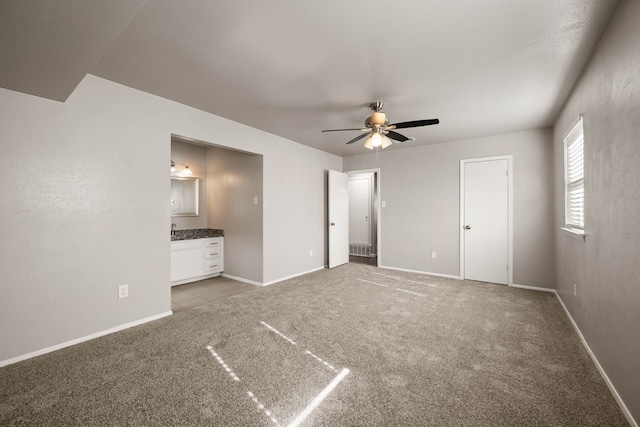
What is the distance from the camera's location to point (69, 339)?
7.72 ft

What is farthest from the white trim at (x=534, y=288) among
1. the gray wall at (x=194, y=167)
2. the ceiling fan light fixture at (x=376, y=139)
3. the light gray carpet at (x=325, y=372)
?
the gray wall at (x=194, y=167)

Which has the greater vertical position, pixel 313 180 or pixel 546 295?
pixel 313 180

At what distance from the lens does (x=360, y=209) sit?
7387mm

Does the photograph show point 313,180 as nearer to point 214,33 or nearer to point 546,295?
point 214,33

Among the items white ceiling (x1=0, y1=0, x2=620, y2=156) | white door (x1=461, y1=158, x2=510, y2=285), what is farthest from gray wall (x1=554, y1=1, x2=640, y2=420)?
white door (x1=461, y1=158, x2=510, y2=285)

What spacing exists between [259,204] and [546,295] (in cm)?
434

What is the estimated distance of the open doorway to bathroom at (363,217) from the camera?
23.5 feet

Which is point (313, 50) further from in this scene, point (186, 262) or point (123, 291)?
point (186, 262)

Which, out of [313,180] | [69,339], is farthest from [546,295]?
[69,339]

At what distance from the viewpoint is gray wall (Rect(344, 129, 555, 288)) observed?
3979 mm

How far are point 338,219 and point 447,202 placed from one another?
2.10m

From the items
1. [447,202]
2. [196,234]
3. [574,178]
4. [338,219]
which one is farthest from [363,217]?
[574,178]

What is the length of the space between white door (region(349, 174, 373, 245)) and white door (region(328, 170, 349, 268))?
1.49m

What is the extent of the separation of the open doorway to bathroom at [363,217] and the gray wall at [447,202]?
1407 mm
